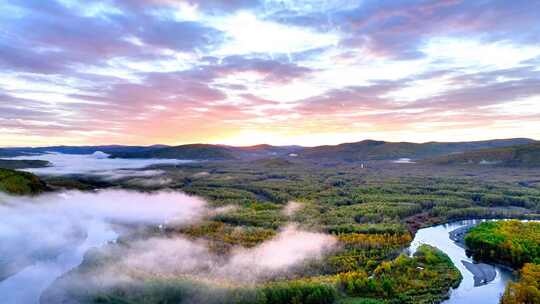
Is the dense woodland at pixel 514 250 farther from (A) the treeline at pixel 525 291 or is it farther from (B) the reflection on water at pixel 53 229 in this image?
(B) the reflection on water at pixel 53 229

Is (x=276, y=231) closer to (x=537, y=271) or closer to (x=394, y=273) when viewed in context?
(x=394, y=273)

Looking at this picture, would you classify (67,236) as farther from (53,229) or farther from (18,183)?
(18,183)

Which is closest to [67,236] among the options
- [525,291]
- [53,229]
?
[53,229]

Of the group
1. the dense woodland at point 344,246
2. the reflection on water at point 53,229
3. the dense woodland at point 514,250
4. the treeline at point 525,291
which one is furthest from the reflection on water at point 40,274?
the dense woodland at point 514,250

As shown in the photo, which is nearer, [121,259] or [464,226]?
[121,259]

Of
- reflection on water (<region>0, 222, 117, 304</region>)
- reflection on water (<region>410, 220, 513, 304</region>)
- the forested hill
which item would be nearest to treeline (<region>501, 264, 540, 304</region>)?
reflection on water (<region>410, 220, 513, 304</region>)

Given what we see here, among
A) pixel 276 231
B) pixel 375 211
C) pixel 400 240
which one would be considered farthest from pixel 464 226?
pixel 276 231
